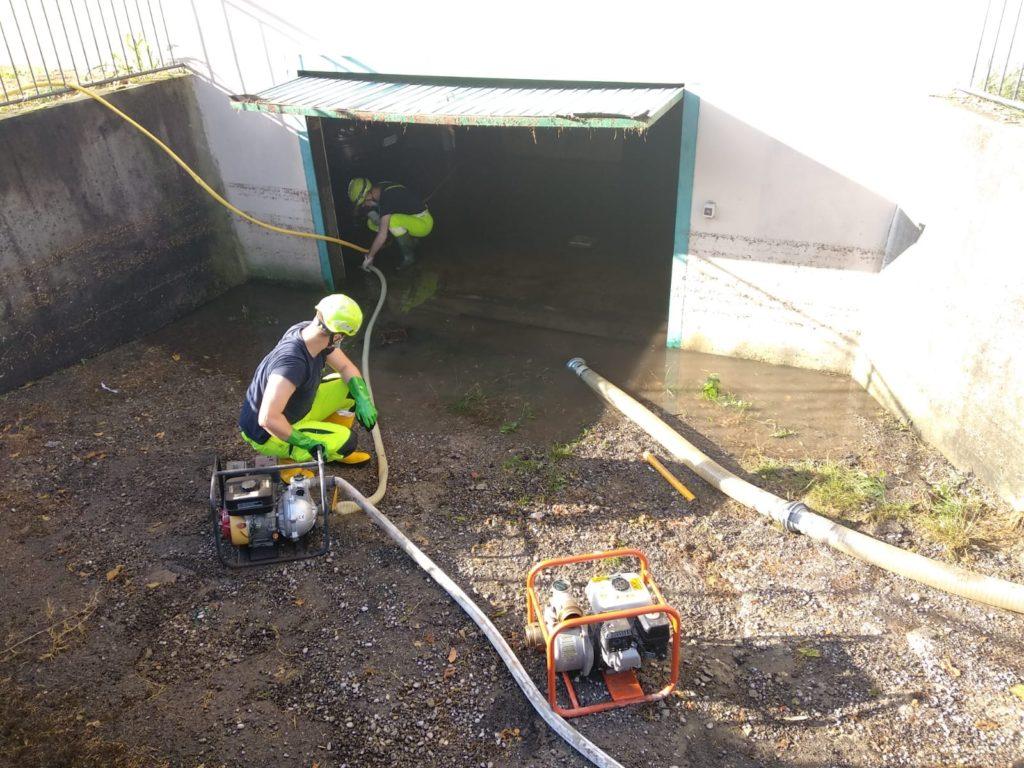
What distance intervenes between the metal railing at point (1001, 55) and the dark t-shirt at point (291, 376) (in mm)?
5523

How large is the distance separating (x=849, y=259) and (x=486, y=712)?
5.17 m

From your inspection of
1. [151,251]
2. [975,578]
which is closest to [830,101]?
[975,578]

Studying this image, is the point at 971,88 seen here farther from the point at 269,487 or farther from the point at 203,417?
the point at 203,417

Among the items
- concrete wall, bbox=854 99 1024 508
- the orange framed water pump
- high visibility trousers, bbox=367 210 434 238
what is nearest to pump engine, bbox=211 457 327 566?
the orange framed water pump

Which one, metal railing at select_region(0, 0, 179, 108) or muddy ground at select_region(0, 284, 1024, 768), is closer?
muddy ground at select_region(0, 284, 1024, 768)

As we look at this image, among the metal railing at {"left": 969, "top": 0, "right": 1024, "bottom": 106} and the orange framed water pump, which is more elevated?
the metal railing at {"left": 969, "top": 0, "right": 1024, "bottom": 106}

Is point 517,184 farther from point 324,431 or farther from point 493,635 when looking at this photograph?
point 493,635

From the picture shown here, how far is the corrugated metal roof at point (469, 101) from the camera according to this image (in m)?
6.12

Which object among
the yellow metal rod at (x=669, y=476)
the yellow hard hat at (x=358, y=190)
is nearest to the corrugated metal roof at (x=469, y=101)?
the yellow hard hat at (x=358, y=190)

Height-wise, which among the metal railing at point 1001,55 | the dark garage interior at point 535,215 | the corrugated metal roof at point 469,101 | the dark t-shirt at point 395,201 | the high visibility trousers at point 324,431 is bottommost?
the dark garage interior at point 535,215

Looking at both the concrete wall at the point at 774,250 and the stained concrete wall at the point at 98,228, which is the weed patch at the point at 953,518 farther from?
the stained concrete wall at the point at 98,228

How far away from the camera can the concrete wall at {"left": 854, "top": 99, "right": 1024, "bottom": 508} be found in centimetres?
541

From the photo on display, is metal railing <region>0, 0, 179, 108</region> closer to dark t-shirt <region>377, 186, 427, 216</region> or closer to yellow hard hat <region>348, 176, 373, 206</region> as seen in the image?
yellow hard hat <region>348, 176, 373, 206</region>

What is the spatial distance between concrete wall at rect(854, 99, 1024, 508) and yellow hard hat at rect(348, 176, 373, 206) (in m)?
6.05
